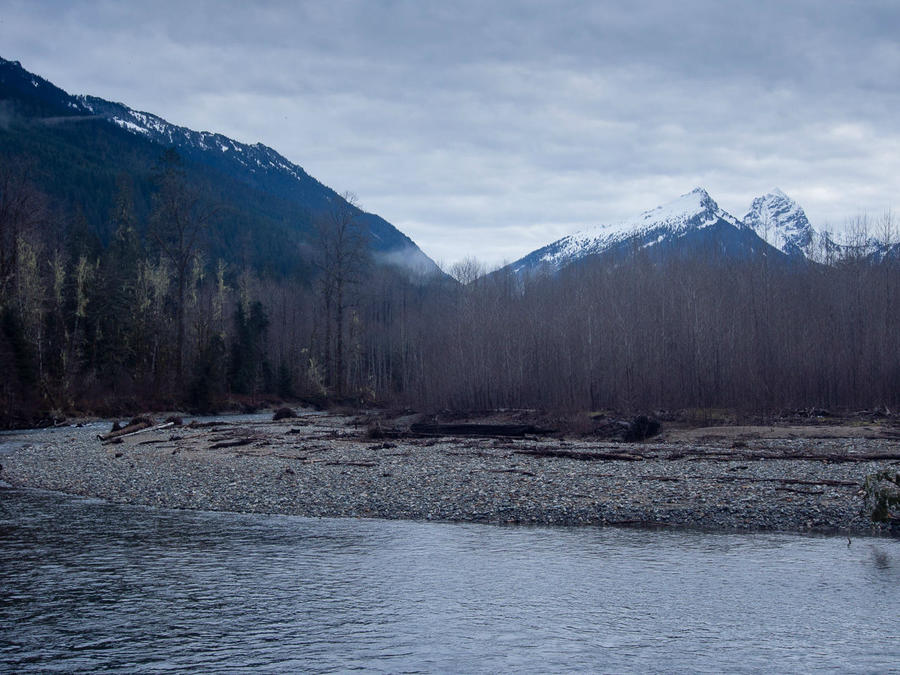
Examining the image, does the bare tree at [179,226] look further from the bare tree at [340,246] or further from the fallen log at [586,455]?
the fallen log at [586,455]

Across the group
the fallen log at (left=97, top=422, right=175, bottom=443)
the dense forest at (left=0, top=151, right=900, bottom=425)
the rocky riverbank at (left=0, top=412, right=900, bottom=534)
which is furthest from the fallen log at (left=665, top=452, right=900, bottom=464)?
the fallen log at (left=97, top=422, right=175, bottom=443)

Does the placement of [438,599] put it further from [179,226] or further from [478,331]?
[179,226]

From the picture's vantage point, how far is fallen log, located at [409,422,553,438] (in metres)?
33.0

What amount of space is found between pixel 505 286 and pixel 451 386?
13639 millimetres

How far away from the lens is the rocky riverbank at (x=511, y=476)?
55.5 ft

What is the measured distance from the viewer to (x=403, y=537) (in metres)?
15.2

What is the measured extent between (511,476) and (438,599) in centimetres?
985

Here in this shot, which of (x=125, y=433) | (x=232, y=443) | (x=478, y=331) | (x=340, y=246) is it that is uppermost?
(x=340, y=246)

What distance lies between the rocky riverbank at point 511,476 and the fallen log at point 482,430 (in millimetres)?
1373

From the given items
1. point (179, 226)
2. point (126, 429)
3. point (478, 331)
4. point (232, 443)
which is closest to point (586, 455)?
point (232, 443)

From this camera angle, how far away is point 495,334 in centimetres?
4725

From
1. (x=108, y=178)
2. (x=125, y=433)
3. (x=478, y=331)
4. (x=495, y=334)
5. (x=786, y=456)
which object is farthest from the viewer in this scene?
(x=108, y=178)

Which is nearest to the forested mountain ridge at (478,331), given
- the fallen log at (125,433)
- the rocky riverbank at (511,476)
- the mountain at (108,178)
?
the rocky riverbank at (511,476)

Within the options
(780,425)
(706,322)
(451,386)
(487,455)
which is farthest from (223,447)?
(706,322)
